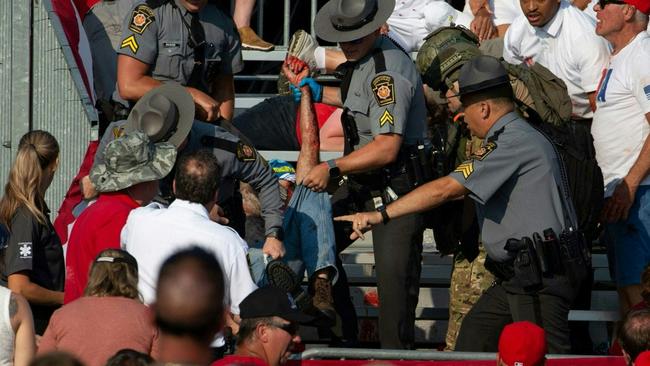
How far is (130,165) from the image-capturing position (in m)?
7.21

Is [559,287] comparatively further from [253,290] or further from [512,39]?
[512,39]

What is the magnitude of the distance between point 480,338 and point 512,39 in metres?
2.43

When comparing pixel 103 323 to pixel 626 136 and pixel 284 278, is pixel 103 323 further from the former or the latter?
pixel 626 136

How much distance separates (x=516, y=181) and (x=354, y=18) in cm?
150

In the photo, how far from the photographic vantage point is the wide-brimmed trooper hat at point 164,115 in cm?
781

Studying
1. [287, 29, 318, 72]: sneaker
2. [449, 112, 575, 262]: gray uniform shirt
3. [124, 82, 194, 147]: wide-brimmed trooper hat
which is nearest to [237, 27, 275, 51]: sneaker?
[287, 29, 318, 72]: sneaker

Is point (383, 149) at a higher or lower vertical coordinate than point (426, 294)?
higher

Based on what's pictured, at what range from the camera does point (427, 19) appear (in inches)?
407

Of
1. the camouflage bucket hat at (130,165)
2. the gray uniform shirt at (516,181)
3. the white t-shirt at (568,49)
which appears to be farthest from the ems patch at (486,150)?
the white t-shirt at (568,49)

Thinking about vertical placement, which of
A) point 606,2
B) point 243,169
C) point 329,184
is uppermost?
point 606,2

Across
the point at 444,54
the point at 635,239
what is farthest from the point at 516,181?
the point at 444,54

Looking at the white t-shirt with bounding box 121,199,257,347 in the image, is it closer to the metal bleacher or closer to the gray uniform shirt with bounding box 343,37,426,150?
the gray uniform shirt with bounding box 343,37,426,150

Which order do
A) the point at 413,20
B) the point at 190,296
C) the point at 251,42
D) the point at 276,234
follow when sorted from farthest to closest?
the point at 251,42
the point at 413,20
the point at 276,234
the point at 190,296

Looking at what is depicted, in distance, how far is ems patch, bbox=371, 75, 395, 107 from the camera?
8.10 metres
